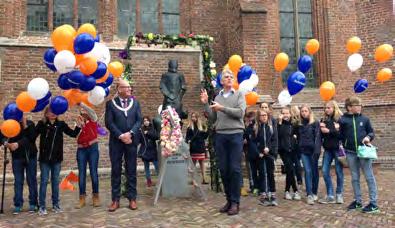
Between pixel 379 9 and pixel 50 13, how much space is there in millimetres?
10300

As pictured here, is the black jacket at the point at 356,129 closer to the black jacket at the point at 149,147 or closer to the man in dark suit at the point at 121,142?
the man in dark suit at the point at 121,142

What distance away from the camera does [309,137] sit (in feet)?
21.0

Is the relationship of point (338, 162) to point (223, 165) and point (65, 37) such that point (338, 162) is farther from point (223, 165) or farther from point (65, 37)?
point (65, 37)

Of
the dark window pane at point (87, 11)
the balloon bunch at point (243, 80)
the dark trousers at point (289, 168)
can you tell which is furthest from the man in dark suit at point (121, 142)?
the dark window pane at point (87, 11)

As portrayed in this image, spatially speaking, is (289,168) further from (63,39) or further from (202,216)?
(63,39)

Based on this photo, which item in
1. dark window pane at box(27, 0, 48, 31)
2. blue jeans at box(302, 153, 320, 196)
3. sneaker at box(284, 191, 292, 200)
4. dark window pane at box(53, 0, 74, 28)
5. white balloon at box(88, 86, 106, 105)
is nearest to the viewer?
white balloon at box(88, 86, 106, 105)

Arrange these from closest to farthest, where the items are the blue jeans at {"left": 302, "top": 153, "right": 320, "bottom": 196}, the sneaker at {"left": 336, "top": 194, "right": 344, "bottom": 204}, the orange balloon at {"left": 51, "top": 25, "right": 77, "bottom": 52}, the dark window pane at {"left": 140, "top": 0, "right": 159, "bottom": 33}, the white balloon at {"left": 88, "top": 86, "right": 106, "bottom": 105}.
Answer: the orange balloon at {"left": 51, "top": 25, "right": 77, "bottom": 52} < the white balloon at {"left": 88, "top": 86, "right": 106, "bottom": 105} < the sneaker at {"left": 336, "top": 194, "right": 344, "bottom": 204} < the blue jeans at {"left": 302, "top": 153, "right": 320, "bottom": 196} < the dark window pane at {"left": 140, "top": 0, "right": 159, "bottom": 33}

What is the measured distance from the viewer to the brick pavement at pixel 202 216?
4961 mm

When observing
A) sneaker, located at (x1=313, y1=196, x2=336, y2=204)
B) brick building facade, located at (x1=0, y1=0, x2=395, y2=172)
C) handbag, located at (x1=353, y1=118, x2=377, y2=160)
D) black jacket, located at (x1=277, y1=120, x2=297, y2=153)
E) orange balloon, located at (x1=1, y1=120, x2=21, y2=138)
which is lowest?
sneaker, located at (x1=313, y1=196, x2=336, y2=204)

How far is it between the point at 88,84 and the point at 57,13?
698cm

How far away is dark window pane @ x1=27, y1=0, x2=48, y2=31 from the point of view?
11.2 m

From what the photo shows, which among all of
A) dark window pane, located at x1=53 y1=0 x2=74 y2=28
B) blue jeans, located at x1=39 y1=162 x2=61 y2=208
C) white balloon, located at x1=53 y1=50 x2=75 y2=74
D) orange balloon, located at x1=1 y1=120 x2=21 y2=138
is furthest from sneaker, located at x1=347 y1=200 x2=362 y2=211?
dark window pane, located at x1=53 y1=0 x2=74 y2=28

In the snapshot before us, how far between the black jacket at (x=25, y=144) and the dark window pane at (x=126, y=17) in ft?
21.7

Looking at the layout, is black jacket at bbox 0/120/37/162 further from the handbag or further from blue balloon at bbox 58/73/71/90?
the handbag
